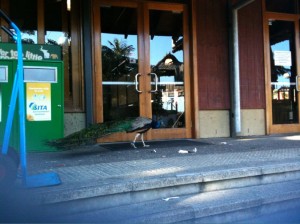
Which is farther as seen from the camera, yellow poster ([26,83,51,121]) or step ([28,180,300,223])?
yellow poster ([26,83,51,121])

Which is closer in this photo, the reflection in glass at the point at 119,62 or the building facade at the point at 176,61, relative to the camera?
the building facade at the point at 176,61

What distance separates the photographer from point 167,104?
7.51 m

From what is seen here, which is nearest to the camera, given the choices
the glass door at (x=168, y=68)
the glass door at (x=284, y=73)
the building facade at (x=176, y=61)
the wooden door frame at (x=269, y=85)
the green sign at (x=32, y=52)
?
the green sign at (x=32, y=52)

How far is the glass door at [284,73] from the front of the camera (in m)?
8.41

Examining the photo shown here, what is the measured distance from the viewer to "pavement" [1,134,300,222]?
358 cm

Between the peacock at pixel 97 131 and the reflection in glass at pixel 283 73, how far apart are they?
3.87 metres

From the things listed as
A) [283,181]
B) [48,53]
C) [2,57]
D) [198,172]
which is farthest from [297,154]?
[2,57]

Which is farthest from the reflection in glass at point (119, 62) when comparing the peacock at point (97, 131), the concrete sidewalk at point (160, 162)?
the peacock at point (97, 131)

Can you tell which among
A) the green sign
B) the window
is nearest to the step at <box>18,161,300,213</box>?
the green sign

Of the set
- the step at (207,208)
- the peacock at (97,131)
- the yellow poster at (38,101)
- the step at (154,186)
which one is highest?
the yellow poster at (38,101)

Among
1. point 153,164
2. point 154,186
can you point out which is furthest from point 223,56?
point 154,186

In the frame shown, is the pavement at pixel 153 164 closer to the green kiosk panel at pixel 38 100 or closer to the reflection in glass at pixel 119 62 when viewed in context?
the green kiosk panel at pixel 38 100

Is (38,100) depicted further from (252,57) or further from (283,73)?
→ (283,73)

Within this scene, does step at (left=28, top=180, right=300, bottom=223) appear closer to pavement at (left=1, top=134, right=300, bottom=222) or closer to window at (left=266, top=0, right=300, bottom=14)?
pavement at (left=1, top=134, right=300, bottom=222)
